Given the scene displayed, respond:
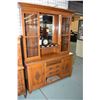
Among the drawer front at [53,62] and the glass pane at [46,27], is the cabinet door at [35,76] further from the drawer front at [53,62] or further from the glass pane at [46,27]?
the glass pane at [46,27]

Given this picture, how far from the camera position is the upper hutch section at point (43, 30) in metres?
2.79

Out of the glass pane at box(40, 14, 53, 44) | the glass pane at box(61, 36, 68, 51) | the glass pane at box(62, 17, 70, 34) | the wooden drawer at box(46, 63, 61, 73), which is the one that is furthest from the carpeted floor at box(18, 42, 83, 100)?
the glass pane at box(62, 17, 70, 34)

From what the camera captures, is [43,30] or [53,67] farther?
[43,30]

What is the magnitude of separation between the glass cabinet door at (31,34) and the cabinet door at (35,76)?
316 millimetres

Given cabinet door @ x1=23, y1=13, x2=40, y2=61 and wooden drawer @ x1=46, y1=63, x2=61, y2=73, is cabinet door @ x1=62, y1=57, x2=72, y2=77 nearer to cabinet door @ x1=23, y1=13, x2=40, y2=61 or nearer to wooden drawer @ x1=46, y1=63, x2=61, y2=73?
wooden drawer @ x1=46, y1=63, x2=61, y2=73

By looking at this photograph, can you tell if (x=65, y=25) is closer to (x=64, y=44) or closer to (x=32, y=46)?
(x=64, y=44)

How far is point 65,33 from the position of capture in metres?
3.81

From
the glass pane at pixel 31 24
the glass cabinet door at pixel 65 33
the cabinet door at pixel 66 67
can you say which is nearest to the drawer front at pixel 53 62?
the cabinet door at pixel 66 67

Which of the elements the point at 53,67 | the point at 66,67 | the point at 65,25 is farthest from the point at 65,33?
the point at 53,67

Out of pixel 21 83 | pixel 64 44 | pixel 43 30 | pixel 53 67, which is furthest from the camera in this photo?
pixel 64 44

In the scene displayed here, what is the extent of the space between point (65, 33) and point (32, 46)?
1.29 meters

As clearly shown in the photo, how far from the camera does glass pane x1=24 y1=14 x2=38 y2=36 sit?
2.81 metres

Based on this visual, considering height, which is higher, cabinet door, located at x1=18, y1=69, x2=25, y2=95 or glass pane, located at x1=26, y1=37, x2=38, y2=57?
glass pane, located at x1=26, y1=37, x2=38, y2=57
